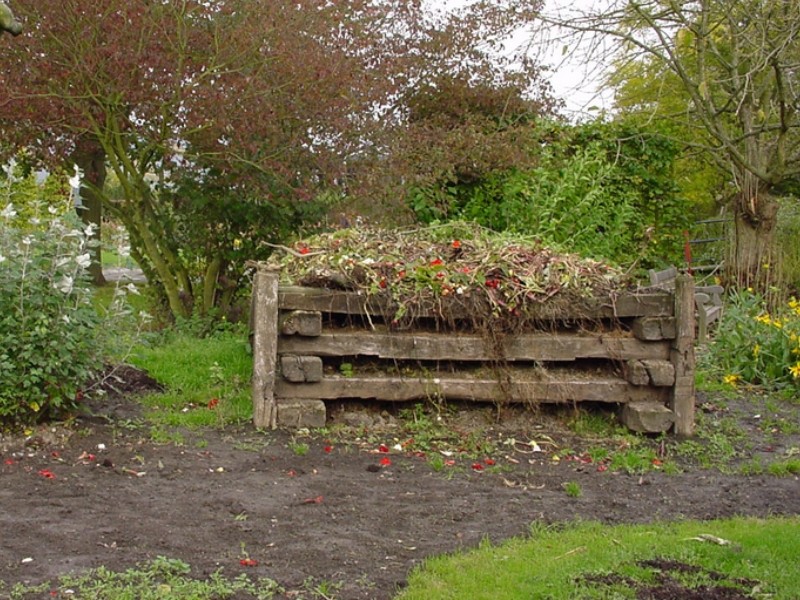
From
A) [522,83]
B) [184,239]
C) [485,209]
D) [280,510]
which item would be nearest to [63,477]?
[280,510]

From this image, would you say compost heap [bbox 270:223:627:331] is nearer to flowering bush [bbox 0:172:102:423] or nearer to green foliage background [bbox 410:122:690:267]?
flowering bush [bbox 0:172:102:423]

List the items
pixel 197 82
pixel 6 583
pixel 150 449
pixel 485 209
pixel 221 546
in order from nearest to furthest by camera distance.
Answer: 1. pixel 6 583
2. pixel 221 546
3. pixel 150 449
4. pixel 197 82
5. pixel 485 209

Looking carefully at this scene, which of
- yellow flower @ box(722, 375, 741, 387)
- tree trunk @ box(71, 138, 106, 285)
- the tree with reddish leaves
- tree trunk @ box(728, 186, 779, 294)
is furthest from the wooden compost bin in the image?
tree trunk @ box(728, 186, 779, 294)

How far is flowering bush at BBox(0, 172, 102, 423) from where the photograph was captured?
17.4 feet

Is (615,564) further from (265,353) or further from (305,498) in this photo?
(265,353)

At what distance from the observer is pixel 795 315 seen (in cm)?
886

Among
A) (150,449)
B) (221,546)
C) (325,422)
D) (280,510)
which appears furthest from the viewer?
(325,422)

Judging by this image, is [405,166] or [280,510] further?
[405,166]

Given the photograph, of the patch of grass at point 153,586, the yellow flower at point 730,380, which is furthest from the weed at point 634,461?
the patch of grass at point 153,586

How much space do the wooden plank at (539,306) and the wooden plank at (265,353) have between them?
11 centimetres

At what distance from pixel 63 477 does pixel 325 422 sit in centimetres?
182

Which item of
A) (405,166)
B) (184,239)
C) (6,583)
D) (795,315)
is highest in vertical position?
(405,166)

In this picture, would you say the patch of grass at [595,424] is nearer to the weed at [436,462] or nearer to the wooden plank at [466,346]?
the wooden plank at [466,346]

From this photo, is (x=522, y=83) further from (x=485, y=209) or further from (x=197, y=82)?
(x=197, y=82)
